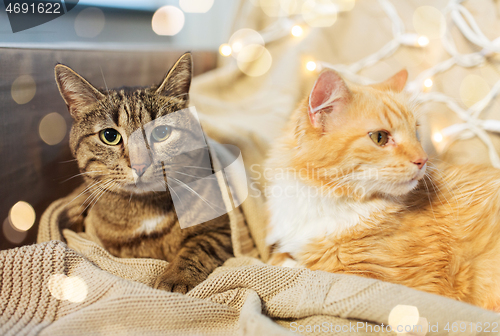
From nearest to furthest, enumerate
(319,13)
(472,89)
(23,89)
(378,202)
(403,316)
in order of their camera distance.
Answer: (403,316), (23,89), (378,202), (472,89), (319,13)

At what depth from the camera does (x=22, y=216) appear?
30.9 inches

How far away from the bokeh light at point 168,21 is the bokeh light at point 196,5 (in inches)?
0.9

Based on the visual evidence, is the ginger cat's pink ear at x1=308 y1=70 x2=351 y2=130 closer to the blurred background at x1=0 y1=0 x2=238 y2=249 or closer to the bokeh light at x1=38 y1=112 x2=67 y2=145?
the blurred background at x1=0 y1=0 x2=238 y2=249

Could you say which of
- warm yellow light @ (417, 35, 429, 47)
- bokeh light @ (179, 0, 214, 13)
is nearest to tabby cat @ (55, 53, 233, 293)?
bokeh light @ (179, 0, 214, 13)

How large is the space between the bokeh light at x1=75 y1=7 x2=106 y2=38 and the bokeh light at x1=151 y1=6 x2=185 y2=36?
0.43ft

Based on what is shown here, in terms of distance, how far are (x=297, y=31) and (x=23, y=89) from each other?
0.88 m

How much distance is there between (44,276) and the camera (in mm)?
652

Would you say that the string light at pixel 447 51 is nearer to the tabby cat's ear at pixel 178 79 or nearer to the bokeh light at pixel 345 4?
the bokeh light at pixel 345 4

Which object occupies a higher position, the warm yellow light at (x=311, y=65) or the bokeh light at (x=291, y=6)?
the bokeh light at (x=291, y=6)

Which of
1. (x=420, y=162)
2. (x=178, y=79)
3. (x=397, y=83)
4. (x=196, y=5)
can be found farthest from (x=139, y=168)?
(x=397, y=83)

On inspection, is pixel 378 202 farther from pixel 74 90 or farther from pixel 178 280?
pixel 74 90

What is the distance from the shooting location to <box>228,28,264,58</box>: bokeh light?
1.00 meters

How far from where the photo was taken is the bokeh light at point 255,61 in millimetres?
1069

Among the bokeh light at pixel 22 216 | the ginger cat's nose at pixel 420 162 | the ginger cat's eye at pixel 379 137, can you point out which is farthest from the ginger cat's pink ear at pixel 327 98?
the bokeh light at pixel 22 216
